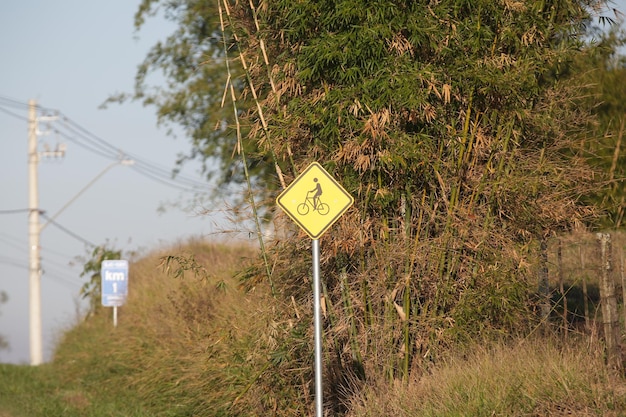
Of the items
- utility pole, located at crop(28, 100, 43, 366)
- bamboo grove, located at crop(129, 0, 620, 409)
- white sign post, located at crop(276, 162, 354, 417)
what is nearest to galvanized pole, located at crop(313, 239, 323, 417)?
white sign post, located at crop(276, 162, 354, 417)

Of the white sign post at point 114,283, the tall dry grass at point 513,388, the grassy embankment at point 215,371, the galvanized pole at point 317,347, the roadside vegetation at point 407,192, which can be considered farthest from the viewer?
the white sign post at point 114,283

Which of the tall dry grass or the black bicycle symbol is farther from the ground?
the black bicycle symbol

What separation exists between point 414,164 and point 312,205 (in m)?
1.64

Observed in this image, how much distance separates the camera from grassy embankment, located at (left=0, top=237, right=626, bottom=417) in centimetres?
901

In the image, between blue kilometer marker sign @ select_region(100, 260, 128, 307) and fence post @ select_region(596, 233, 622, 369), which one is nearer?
fence post @ select_region(596, 233, 622, 369)

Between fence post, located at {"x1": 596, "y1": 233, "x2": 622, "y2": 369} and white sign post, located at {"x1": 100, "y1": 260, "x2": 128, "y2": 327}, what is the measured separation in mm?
13614

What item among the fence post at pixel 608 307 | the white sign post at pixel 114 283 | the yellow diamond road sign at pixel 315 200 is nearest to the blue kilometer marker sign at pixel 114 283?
the white sign post at pixel 114 283

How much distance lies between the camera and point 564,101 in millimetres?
12148

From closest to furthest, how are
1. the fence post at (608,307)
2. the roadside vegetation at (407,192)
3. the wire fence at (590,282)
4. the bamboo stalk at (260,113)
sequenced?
the fence post at (608,307), the wire fence at (590,282), the roadside vegetation at (407,192), the bamboo stalk at (260,113)

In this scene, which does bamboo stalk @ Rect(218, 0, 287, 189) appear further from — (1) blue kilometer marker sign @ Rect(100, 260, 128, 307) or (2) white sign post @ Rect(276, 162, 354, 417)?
(1) blue kilometer marker sign @ Rect(100, 260, 128, 307)

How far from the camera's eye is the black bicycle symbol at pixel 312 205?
9641 millimetres

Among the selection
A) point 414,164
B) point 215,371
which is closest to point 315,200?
point 414,164

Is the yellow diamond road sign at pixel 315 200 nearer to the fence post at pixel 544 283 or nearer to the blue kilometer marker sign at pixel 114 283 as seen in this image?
the fence post at pixel 544 283

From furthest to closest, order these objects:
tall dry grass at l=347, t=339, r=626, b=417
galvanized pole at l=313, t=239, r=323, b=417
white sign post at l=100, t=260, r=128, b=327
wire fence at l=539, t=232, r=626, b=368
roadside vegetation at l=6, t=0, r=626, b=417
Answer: white sign post at l=100, t=260, r=128, b=327
roadside vegetation at l=6, t=0, r=626, b=417
wire fence at l=539, t=232, r=626, b=368
galvanized pole at l=313, t=239, r=323, b=417
tall dry grass at l=347, t=339, r=626, b=417
